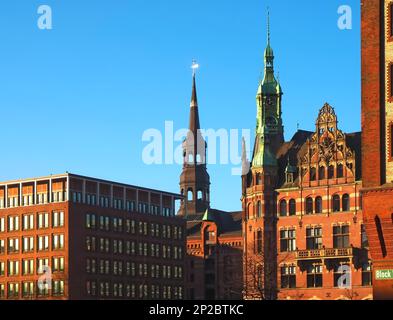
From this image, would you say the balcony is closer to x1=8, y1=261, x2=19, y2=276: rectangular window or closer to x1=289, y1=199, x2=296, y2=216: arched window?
x1=289, y1=199, x2=296, y2=216: arched window

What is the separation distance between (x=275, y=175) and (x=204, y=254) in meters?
50.1

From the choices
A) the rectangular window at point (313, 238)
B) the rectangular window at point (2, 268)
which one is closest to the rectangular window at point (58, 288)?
the rectangular window at point (2, 268)

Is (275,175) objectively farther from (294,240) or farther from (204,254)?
(204,254)

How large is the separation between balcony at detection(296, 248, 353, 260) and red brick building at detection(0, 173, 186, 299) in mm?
48996

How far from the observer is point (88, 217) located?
17550cm

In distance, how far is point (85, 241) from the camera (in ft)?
573

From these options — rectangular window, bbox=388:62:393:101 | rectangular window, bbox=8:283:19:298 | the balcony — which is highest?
rectangular window, bbox=388:62:393:101

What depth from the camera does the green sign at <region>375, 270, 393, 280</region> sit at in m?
64.8

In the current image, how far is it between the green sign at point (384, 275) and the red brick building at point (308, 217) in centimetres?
5925

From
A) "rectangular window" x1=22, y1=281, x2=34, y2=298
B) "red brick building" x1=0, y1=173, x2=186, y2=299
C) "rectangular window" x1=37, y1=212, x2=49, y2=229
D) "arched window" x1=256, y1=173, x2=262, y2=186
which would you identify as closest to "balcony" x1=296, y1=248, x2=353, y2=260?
"arched window" x1=256, y1=173, x2=262, y2=186

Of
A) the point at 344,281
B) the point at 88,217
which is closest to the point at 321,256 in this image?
the point at 344,281

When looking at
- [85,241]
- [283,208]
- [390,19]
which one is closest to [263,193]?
[283,208]

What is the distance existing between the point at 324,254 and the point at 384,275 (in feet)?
214

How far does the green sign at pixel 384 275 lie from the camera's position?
64.8m
